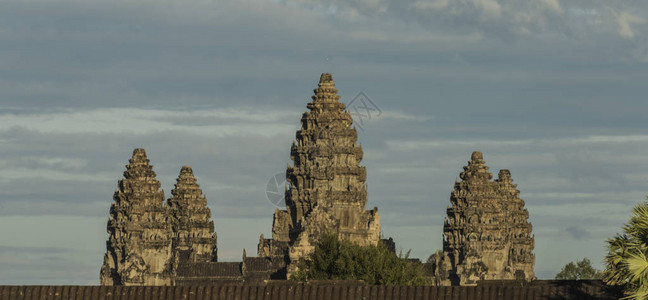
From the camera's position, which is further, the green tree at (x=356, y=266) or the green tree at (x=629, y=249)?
the green tree at (x=356, y=266)

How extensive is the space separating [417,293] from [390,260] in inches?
1996

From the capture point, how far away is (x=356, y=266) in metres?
161

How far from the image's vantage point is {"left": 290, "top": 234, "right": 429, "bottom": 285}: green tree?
520 feet

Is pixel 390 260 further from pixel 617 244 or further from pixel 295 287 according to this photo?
pixel 617 244

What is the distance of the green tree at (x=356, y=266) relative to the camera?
15838 centimetres

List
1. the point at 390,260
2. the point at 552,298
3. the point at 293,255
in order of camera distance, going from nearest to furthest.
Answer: the point at 552,298
the point at 390,260
the point at 293,255

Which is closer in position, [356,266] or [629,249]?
[629,249]

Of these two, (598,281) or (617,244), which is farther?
(598,281)

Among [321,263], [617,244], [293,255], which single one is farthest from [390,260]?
[617,244]

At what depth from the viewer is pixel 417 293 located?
368 feet

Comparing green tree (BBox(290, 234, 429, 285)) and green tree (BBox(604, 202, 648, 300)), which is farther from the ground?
green tree (BBox(290, 234, 429, 285))

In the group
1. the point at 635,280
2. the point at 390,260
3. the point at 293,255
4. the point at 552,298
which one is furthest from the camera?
the point at 293,255

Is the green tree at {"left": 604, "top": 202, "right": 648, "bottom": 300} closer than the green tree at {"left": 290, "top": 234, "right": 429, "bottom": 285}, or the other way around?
the green tree at {"left": 604, "top": 202, "right": 648, "bottom": 300}

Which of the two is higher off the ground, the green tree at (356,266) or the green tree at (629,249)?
the green tree at (356,266)
